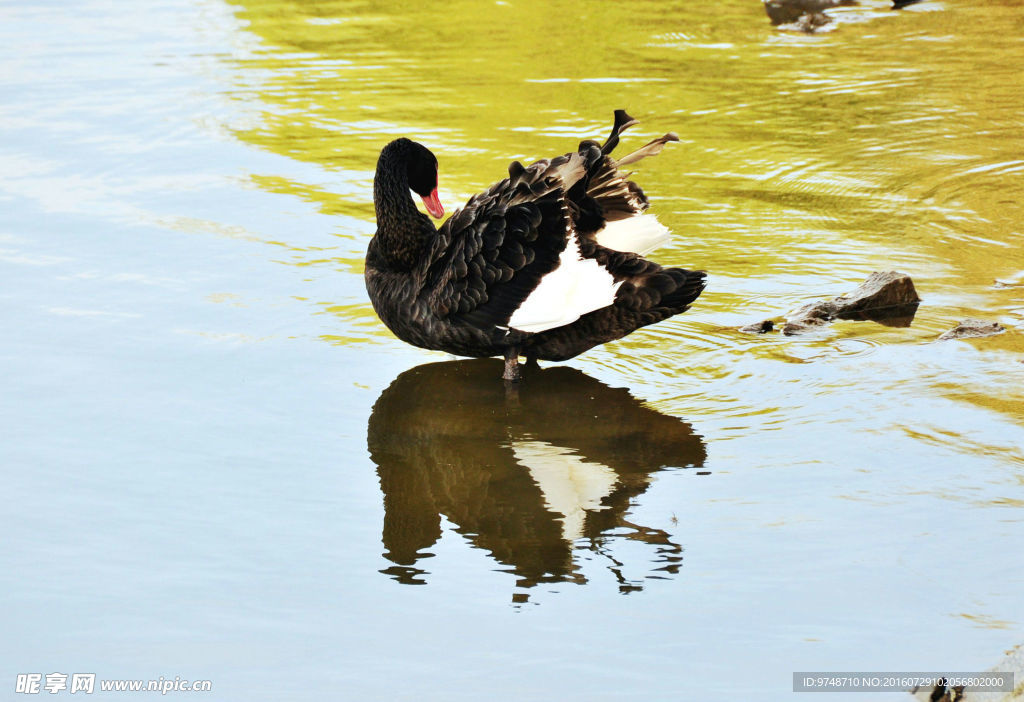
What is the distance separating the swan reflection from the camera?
3961 mm

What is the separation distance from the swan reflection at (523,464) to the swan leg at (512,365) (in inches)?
2.3

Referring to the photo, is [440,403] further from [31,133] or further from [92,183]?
[31,133]

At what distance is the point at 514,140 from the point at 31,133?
3.61 meters

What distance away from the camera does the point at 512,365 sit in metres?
5.42

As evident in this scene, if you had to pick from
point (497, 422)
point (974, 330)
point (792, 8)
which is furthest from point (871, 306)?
point (792, 8)

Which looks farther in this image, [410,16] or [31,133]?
[410,16]

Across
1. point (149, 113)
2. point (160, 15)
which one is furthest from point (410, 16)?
point (149, 113)

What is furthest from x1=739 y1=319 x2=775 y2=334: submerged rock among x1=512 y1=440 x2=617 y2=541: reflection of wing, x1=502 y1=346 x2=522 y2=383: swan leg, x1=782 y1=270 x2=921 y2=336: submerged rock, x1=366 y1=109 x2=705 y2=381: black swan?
x1=512 y1=440 x2=617 y2=541: reflection of wing

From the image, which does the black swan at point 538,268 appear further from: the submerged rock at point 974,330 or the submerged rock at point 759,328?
the submerged rock at point 974,330

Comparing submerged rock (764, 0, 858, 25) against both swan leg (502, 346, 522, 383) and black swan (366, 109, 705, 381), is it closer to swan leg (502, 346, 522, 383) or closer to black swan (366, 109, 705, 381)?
black swan (366, 109, 705, 381)

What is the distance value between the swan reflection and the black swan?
236 millimetres

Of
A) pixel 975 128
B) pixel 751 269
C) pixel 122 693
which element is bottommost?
pixel 122 693

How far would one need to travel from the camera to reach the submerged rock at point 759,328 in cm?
569

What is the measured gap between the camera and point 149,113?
31.5 ft
